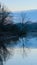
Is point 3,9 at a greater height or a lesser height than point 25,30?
greater

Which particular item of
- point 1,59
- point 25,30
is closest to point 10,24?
point 25,30

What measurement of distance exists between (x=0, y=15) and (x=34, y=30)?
3.39 metres

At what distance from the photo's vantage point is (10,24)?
2320 centimetres

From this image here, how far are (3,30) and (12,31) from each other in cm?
86

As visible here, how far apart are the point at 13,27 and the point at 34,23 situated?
5.39 ft

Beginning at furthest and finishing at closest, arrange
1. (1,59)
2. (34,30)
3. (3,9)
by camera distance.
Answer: (34,30), (3,9), (1,59)

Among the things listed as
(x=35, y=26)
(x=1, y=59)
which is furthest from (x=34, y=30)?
(x=1, y=59)

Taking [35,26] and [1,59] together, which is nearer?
[1,59]

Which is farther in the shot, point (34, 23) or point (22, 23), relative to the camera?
point (22, 23)

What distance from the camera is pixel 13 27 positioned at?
77.7ft

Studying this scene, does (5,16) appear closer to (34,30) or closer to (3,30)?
(3,30)

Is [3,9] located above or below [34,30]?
above

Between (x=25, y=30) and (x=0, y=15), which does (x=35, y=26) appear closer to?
(x=25, y=30)

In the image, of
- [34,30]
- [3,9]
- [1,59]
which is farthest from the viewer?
[34,30]
